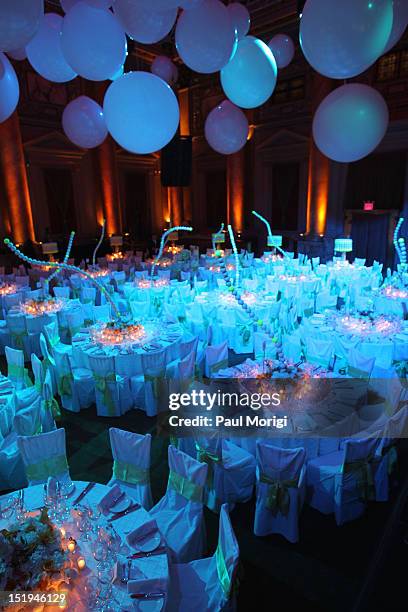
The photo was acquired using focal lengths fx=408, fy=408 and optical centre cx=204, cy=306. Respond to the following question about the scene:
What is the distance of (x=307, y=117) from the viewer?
12891 millimetres

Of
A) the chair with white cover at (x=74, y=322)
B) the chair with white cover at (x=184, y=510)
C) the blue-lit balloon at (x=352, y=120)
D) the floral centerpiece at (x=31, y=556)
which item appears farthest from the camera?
the chair with white cover at (x=74, y=322)

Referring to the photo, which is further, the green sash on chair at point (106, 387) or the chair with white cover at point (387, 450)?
the green sash on chair at point (106, 387)

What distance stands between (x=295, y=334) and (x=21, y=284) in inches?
251

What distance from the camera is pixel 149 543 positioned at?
2283 millimetres

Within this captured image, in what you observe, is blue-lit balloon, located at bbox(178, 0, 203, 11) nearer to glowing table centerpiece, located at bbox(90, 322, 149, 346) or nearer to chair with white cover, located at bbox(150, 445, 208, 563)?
glowing table centerpiece, located at bbox(90, 322, 149, 346)

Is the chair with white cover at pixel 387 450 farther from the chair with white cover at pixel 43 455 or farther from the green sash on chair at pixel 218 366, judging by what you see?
the chair with white cover at pixel 43 455

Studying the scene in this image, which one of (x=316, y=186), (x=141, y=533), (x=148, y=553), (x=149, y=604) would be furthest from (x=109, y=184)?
(x=149, y=604)

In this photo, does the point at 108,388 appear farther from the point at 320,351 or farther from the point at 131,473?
the point at 320,351

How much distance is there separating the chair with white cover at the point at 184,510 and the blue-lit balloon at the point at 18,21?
3.33 m

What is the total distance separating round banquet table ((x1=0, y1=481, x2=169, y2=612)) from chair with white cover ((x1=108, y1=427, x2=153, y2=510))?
0.40 meters

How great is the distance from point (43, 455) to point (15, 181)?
34.6ft

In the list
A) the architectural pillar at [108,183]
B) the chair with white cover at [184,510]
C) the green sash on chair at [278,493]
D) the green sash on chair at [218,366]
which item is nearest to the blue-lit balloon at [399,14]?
the green sash on chair at [218,366]

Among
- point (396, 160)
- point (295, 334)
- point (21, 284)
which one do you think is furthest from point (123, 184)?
point (295, 334)

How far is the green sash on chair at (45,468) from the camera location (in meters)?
3.12
